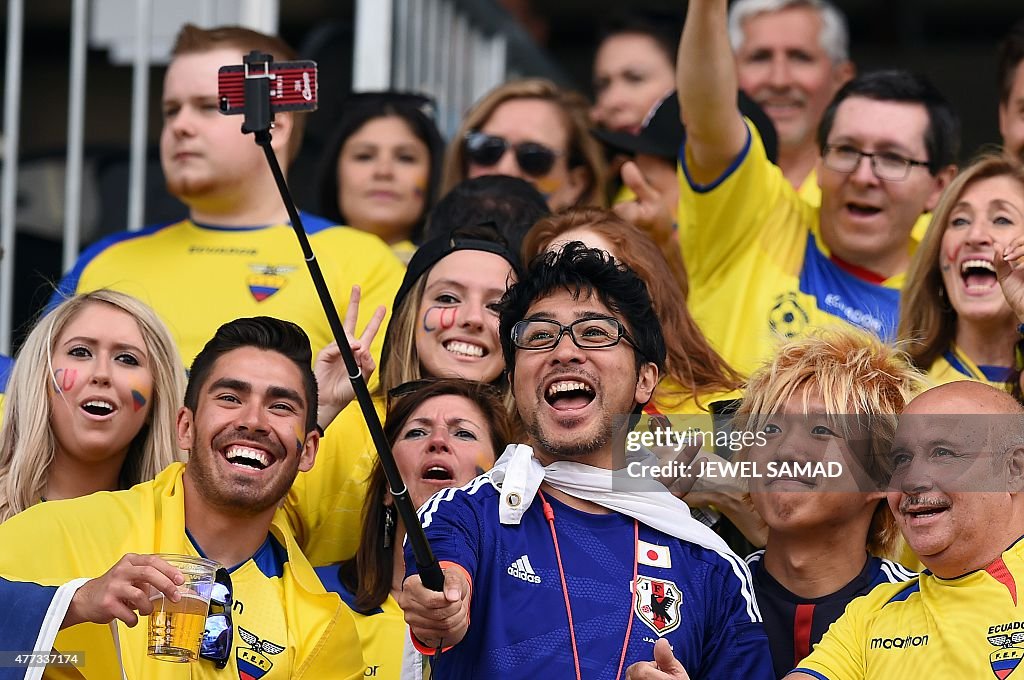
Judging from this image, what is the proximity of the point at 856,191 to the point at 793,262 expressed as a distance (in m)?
0.31

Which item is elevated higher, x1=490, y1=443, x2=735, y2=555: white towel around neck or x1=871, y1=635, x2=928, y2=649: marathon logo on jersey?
x1=490, y1=443, x2=735, y2=555: white towel around neck

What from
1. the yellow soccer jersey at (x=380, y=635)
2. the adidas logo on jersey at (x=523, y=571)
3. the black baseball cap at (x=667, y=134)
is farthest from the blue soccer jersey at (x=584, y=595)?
the black baseball cap at (x=667, y=134)

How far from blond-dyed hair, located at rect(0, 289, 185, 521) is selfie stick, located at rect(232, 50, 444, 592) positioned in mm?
1648

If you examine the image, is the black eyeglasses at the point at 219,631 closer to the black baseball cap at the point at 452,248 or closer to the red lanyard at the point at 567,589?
the red lanyard at the point at 567,589

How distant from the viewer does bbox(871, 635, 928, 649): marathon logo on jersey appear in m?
4.01

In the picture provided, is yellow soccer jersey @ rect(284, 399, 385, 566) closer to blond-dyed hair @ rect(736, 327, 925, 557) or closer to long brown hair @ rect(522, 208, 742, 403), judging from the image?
long brown hair @ rect(522, 208, 742, 403)

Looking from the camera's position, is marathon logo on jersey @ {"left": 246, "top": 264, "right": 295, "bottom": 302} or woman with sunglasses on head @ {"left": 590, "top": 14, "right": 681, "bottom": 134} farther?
woman with sunglasses on head @ {"left": 590, "top": 14, "right": 681, "bottom": 134}

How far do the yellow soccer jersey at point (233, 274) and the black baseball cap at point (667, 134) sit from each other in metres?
1.08

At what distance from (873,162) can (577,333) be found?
2.01 metres

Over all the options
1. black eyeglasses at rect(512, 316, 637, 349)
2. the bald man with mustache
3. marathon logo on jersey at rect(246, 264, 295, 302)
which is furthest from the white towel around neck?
marathon logo on jersey at rect(246, 264, 295, 302)

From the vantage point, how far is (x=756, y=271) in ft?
19.3

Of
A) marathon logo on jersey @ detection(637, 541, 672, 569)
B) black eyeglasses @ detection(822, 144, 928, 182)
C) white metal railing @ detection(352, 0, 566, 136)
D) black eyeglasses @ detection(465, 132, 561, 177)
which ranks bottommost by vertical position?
marathon logo on jersey @ detection(637, 541, 672, 569)

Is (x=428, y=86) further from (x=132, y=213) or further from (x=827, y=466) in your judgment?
(x=827, y=466)

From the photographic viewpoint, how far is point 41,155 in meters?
9.12
